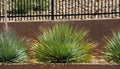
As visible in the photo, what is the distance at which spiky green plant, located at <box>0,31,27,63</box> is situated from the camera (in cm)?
1170

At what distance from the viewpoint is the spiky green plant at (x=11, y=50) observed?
461 inches

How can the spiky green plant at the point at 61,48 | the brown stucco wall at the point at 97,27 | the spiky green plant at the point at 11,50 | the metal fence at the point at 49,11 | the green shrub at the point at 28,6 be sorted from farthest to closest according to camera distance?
the green shrub at the point at 28,6
the metal fence at the point at 49,11
the brown stucco wall at the point at 97,27
the spiky green plant at the point at 11,50
the spiky green plant at the point at 61,48

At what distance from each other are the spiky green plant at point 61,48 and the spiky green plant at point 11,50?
39cm

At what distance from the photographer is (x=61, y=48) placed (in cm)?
1144

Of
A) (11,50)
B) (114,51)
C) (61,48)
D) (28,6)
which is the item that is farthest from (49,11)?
(114,51)

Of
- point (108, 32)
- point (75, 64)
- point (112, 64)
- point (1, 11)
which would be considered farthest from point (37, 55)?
point (1, 11)

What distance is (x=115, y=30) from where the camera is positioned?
13.8 metres

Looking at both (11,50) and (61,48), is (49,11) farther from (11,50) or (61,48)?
(61,48)

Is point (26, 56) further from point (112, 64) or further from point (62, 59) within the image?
Answer: point (112, 64)

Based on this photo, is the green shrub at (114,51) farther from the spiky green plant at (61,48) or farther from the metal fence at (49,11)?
the metal fence at (49,11)

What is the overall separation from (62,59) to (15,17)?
438 centimetres

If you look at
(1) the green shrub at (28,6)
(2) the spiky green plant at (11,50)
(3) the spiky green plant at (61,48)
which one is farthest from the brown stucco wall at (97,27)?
Answer: (2) the spiky green plant at (11,50)

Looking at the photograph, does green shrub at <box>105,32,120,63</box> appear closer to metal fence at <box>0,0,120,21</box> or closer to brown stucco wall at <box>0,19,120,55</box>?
brown stucco wall at <box>0,19,120,55</box>

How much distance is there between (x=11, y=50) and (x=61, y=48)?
1.29 metres
